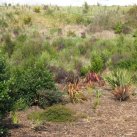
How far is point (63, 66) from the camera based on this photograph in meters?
20.7

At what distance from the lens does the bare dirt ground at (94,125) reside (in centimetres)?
1051

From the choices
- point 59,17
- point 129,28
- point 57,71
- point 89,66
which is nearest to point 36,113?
point 57,71

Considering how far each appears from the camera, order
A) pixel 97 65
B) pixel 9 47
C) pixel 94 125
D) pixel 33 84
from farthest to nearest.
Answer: pixel 9 47
pixel 97 65
pixel 33 84
pixel 94 125

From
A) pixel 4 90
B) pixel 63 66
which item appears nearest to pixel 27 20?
pixel 63 66

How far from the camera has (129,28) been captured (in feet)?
118

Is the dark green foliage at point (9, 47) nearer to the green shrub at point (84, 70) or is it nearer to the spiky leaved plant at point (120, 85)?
the green shrub at point (84, 70)

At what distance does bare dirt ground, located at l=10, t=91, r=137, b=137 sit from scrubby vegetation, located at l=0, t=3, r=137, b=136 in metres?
0.27

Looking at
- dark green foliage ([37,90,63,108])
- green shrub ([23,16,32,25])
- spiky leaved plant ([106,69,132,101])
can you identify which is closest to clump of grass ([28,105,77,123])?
dark green foliage ([37,90,63,108])

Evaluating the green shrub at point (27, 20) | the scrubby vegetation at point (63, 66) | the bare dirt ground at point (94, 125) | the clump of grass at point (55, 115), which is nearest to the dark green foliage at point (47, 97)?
the scrubby vegetation at point (63, 66)

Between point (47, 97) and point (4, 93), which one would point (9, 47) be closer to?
point (47, 97)

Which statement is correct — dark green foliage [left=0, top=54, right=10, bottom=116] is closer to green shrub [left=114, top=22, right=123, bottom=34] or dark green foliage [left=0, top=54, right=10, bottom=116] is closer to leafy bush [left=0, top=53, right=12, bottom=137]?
leafy bush [left=0, top=53, right=12, bottom=137]

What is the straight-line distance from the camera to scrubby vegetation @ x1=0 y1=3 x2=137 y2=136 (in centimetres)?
1180

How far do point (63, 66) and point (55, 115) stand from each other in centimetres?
894

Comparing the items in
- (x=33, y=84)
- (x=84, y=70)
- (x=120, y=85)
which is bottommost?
(x=84, y=70)
